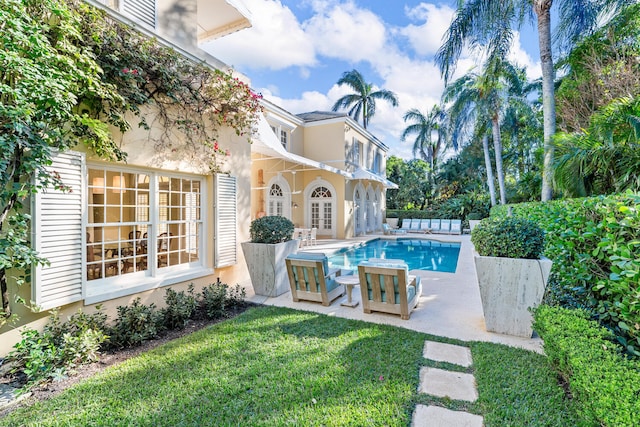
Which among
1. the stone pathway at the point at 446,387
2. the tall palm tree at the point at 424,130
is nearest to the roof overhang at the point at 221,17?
the stone pathway at the point at 446,387

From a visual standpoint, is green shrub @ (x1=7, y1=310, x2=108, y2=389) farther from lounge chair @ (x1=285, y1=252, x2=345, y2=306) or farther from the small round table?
the small round table

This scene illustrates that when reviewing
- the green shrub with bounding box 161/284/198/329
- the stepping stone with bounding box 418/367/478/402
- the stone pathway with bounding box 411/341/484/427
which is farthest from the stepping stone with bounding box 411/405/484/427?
the green shrub with bounding box 161/284/198/329

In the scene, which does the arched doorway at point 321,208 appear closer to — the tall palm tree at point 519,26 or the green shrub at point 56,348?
the tall palm tree at point 519,26

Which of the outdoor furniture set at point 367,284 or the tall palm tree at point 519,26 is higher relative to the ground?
the tall palm tree at point 519,26

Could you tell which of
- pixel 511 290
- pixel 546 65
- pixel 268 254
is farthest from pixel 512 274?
pixel 546 65

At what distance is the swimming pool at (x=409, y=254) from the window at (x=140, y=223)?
658 centimetres

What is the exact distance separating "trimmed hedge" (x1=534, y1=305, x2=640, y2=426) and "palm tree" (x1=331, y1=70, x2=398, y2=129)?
93.0ft

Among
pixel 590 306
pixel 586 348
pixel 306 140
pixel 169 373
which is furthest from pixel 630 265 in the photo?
pixel 306 140

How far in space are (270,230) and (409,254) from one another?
1134cm

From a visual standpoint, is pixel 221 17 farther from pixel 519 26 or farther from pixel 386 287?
pixel 519 26

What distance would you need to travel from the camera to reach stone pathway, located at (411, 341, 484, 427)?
296 centimetres

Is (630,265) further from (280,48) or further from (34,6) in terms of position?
(280,48)

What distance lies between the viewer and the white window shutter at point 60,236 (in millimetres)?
4246

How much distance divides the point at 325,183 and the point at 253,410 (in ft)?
58.3
